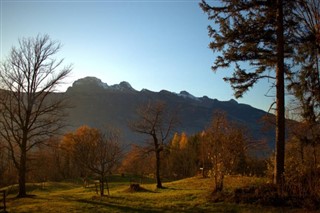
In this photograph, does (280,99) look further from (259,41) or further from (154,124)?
(154,124)

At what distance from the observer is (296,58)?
1866cm

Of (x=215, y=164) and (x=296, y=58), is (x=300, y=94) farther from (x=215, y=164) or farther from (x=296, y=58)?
(x=215, y=164)

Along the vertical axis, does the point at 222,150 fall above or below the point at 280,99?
below

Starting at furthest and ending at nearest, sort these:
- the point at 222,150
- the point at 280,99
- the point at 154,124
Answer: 1. the point at 154,124
2. the point at 222,150
3. the point at 280,99

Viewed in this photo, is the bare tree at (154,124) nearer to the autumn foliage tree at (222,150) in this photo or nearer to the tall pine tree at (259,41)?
the autumn foliage tree at (222,150)

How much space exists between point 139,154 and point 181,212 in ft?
54.7

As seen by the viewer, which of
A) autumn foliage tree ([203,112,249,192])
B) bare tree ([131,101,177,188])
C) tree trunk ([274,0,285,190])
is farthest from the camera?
bare tree ([131,101,177,188])

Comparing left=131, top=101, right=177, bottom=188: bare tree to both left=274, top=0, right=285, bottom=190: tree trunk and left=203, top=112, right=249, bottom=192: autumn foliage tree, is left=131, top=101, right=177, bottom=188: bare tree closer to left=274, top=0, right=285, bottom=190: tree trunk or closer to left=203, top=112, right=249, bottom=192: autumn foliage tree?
left=203, top=112, right=249, bottom=192: autumn foliage tree

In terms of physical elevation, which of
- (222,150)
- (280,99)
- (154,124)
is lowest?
(222,150)

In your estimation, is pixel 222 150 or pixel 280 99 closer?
pixel 280 99

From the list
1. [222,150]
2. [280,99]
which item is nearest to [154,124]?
[222,150]

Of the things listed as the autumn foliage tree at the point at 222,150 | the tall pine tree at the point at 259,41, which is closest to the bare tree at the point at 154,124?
the autumn foliage tree at the point at 222,150

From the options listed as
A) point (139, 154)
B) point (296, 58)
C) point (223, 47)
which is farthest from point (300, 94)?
point (139, 154)

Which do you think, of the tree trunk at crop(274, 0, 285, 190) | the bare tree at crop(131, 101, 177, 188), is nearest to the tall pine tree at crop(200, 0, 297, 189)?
the tree trunk at crop(274, 0, 285, 190)
